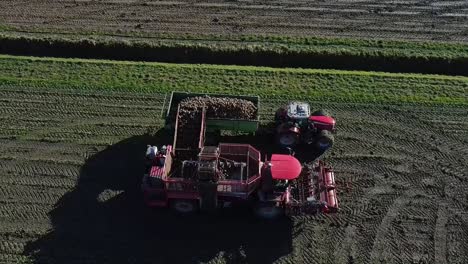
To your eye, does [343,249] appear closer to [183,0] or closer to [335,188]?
[335,188]

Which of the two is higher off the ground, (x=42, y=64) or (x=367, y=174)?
(x=42, y=64)

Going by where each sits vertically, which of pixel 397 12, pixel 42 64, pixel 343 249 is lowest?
pixel 343 249

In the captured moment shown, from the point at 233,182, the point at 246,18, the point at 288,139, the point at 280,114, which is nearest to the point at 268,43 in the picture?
the point at 246,18

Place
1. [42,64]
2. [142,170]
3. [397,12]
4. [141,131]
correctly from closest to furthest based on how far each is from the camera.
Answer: [142,170] → [141,131] → [42,64] → [397,12]


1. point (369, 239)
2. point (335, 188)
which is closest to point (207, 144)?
point (335, 188)

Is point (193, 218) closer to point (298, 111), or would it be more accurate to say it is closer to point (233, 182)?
point (233, 182)

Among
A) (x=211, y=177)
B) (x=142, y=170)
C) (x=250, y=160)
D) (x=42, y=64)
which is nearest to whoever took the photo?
(x=211, y=177)

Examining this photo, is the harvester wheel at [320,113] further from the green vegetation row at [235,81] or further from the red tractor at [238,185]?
the red tractor at [238,185]
